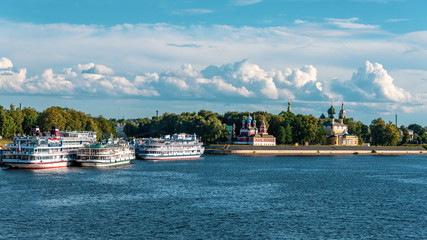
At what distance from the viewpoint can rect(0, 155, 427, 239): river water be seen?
54.1 m

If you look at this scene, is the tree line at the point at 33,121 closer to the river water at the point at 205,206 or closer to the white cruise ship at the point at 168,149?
the white cruise ship at the point at 168,149

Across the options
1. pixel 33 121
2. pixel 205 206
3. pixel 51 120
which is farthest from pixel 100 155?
pixel 33 121

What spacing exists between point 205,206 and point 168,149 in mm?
86983

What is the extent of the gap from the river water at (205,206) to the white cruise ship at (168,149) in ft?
144

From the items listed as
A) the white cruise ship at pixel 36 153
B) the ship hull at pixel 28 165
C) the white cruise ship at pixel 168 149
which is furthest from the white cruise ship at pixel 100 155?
the white cruise ship at pixel 168 149

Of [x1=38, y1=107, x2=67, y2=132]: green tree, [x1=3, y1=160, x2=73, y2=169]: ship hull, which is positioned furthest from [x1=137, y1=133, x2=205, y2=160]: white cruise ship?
[x1=3, y1=160, x2=73, y2=169]: ship hull

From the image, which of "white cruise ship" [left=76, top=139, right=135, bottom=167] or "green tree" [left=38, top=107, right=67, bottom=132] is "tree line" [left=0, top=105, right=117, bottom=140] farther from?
"white cruise ship" [left=76, top=139, right=135, bottom=167]

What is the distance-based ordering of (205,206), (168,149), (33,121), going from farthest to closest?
(33,121)
(168,149)
(205,206)

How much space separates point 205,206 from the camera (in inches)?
2689

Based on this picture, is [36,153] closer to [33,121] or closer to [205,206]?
[205,206]

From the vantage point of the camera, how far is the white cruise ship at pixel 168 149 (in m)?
151

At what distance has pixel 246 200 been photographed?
73750 millimetres

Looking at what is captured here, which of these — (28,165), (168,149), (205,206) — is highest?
(168,149)

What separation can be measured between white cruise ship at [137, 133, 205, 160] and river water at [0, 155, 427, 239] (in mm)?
43917
